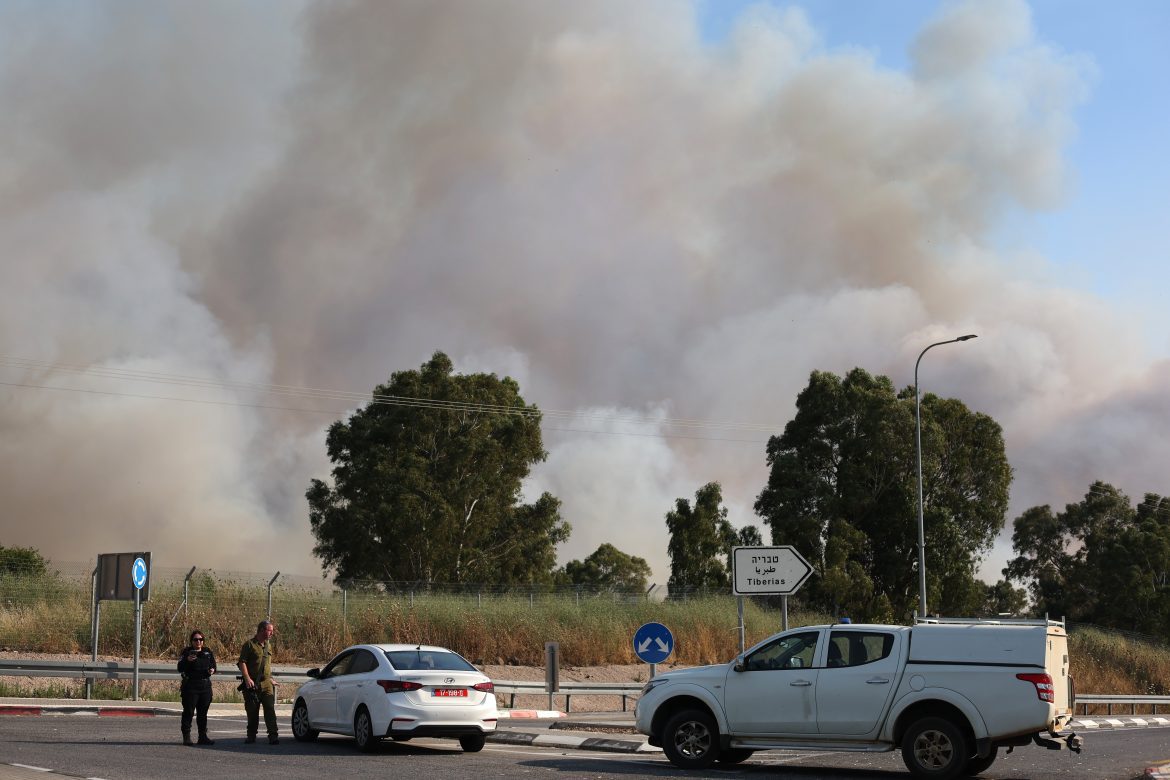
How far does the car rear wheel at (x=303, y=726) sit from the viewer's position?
776 inches

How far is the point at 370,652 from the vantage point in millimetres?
18797

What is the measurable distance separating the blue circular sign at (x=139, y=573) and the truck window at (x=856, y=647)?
60.4 ft

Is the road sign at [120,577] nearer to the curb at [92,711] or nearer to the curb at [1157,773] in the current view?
the curb at [92,711]

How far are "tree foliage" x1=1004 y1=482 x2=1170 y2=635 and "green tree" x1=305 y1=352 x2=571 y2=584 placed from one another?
105 ft

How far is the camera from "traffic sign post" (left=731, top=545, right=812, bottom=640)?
2173 cm

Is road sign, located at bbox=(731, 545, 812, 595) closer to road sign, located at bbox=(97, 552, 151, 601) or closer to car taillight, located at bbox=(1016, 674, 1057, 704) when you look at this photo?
car taillight, located at bbox=(1016, 674, 1057, 704)

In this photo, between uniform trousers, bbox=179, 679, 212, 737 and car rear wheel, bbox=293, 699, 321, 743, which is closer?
uniform trousers, bbox=179, 679, 212, 737

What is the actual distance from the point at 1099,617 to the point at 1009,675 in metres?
64.5

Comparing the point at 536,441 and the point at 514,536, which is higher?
the point at 536,441

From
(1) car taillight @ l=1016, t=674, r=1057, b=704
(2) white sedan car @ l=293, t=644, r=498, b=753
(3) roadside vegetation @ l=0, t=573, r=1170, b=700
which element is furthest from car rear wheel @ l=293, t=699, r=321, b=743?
(3) roadside vegetation @ l=0, t=573, r=1170, b=700

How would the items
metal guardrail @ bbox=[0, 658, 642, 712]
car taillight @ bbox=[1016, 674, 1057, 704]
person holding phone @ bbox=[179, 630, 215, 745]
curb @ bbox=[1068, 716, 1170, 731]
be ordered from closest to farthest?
1. car taillight @ bbox=[1016, 674, 1057, 704]
2. person holding phone @ bbox=[179, 630, 215, 745]
3. metal guardrail @ bbox=[0, 658, 642, 712]
4. curb @ bbox=[1068, 716, 1170, 731]

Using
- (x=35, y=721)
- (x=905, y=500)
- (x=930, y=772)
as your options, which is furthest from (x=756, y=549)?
(x=905, y=500)

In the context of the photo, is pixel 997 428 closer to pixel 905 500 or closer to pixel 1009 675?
pixel 905 500

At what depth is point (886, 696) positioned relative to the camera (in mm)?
14961
